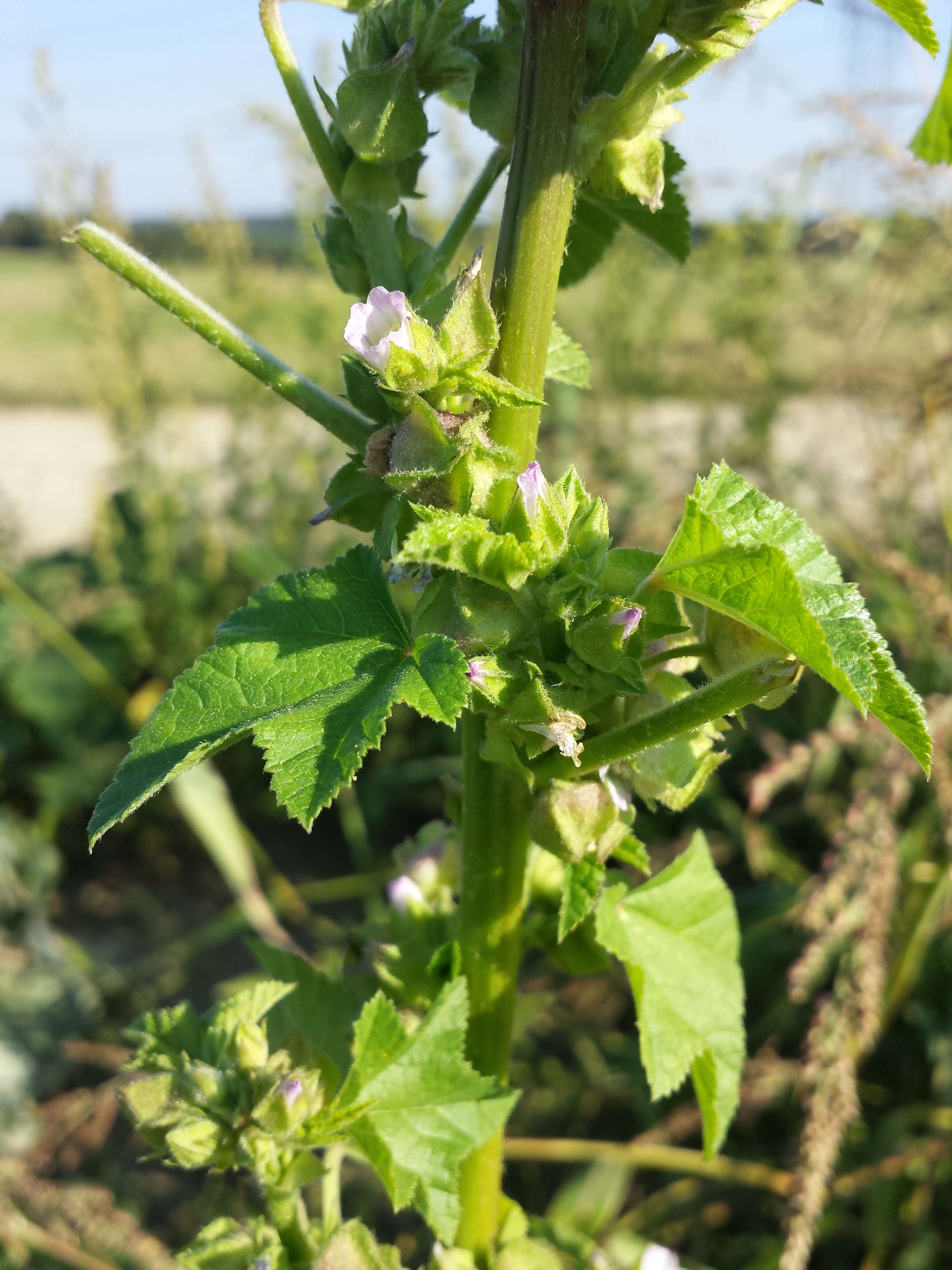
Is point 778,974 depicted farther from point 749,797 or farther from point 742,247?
point 742,247

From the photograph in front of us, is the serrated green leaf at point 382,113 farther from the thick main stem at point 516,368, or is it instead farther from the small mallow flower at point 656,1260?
the small mallow flower at point 656,1260

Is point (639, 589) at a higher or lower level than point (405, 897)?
higher

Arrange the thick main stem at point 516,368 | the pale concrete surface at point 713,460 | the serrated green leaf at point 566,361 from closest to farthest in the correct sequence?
the thick main stem at point 516,368, the serrated green leaf at point 566,361, the pale concrete surface at point 713,460

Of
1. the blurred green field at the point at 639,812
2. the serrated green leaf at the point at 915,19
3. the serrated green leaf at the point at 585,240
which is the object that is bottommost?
the blurred green field at the point at 639,812

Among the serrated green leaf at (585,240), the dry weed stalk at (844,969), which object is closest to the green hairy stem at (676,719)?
the serrated green leaf at (585,240)

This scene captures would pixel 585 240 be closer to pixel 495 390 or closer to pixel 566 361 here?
pixel 566 361

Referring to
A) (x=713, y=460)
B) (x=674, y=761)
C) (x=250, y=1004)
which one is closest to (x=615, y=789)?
(x=674, y=761)
